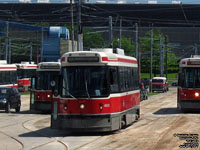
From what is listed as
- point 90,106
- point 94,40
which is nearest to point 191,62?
point 90,106

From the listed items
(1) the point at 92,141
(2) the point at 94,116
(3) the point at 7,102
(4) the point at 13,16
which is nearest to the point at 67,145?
(1) the point at 92,141

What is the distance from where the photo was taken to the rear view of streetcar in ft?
89.6

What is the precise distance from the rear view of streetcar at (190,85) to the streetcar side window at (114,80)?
354 inches

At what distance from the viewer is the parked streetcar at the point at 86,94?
59.2 ft

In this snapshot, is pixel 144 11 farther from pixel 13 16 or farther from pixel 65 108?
pixel 65 108

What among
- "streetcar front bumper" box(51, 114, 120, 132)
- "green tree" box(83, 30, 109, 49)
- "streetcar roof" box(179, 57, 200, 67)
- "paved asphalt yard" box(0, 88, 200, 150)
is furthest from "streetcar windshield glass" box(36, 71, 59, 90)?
"green tree" box(83, 30, 109, 49)

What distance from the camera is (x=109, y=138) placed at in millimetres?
17438

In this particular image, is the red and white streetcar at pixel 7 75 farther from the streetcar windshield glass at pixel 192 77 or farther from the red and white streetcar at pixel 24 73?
the streetcar windshield glass at pixel 192 77

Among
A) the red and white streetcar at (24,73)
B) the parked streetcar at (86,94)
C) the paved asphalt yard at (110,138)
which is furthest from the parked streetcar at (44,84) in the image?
the red and white streetcar at (24,73)

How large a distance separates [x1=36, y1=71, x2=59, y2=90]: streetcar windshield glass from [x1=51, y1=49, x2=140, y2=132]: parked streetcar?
10807mm

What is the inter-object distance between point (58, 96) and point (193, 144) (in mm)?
5595

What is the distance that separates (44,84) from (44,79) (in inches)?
11.2

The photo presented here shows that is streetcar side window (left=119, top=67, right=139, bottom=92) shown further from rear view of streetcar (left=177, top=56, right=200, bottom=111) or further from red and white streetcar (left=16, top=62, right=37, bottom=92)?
red and white streetcar (left=16, top=62, right=37, bottom=92)

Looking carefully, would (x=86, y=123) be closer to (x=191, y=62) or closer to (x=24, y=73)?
(x=191, y=62)
